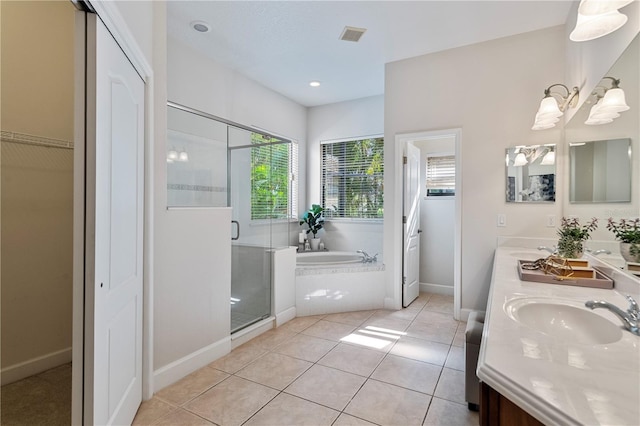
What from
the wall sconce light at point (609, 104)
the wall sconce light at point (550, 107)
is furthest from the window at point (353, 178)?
the wall sconce light at point (609, 104)

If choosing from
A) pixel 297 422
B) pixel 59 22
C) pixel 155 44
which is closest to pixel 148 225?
pixel 155 44

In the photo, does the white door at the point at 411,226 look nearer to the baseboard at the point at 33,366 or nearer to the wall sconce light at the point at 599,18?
the wall sconce light at the point at 599,18

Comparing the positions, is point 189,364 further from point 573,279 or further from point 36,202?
point 573,279

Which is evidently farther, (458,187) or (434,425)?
(458,187)

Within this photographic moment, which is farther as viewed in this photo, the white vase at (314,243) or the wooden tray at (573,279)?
the white vase at (314,243)

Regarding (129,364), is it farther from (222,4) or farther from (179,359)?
(222,4)

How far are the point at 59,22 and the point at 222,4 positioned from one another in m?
1.20

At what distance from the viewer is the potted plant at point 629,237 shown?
4.40ft

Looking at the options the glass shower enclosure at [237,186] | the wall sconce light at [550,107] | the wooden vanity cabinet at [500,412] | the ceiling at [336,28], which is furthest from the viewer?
the glass shower enclosure at [237,186]

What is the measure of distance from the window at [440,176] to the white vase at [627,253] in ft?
9.56

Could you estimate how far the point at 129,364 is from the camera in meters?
1.69

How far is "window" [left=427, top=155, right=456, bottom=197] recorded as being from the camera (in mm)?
4346

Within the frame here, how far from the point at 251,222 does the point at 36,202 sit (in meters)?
1.59

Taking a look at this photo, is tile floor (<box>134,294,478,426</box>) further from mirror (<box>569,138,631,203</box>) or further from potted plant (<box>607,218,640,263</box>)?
mirror (<box>569,138,631,203</box>)
